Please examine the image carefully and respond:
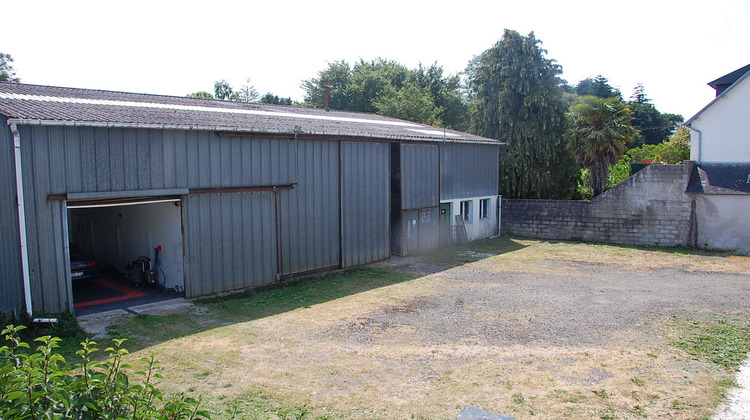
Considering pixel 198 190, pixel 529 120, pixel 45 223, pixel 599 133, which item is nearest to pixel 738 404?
pixel 198 190

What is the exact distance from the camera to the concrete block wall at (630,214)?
1984 cm

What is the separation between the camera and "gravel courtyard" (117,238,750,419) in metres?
6.65

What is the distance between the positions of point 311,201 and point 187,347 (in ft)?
21.6

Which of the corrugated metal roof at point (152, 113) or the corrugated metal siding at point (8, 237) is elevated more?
the corrugated metal roof at point (152, 113)

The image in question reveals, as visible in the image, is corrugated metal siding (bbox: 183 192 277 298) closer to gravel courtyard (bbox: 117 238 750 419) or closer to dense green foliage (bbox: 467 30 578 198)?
gravel courtyard (bbox: 117 238 750 419)

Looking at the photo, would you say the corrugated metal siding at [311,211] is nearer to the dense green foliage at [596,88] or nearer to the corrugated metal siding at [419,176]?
the corrugated metal siding at [419,176]

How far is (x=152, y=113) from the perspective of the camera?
12.0 m

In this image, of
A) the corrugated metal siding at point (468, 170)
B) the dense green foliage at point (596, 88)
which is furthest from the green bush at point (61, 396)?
the dense green foliage at point (596, 88)

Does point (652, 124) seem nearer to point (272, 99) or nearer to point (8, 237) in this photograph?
point (272, 99)

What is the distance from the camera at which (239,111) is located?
51.0 feet

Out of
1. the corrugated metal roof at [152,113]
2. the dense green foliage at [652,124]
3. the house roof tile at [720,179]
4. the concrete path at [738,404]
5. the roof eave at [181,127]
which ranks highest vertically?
the dense green foliage at [652,124]

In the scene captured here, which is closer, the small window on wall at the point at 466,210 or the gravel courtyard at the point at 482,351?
the gravel courtyard at the point at 482,351

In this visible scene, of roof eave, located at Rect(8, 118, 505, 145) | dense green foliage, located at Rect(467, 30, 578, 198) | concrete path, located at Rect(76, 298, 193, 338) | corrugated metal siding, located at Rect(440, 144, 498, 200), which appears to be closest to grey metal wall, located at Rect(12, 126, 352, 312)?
roof eave, located at Rect(8, 118, 505, 145)

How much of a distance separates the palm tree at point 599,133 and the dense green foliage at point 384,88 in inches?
702
